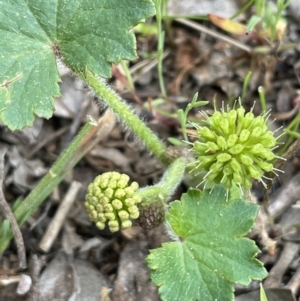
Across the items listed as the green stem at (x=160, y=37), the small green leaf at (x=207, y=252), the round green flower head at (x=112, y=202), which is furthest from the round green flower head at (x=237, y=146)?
the green stem at (x=160, y=37)

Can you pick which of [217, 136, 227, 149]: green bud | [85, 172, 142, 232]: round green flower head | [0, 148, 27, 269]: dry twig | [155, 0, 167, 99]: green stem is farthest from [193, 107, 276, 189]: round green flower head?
[0, 148, 27, 269]: dry twig

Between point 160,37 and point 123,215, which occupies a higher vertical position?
point 160,37

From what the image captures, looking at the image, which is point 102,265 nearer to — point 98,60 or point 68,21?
point 98,60

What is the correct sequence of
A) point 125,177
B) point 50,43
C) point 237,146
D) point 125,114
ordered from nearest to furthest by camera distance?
point 237,146 < point 125,177 < point 50,43 < point 125,114

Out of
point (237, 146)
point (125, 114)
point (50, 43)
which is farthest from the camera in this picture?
point (125, 114)

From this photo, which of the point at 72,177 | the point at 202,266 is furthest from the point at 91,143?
the point at 202,266

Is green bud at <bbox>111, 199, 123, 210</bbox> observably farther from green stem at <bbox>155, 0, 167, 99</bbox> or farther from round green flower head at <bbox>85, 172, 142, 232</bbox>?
green stem at <bbox>155, 0, 167, 99</bbox>

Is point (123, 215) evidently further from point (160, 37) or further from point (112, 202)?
point (160, 37)

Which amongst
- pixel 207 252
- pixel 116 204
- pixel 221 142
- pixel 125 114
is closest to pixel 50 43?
pixel 125 114
